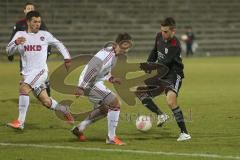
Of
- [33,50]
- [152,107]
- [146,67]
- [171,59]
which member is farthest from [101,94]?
[152,107]

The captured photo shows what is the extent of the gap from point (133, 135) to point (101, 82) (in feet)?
4.40

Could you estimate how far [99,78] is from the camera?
1041 centimetres

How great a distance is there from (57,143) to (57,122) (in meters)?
2.87

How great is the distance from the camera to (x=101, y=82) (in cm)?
1043

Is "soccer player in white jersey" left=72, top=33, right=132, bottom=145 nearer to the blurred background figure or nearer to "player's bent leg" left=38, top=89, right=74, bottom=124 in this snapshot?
"player's bent leg" left=38, top=89, right=74, bottom=124

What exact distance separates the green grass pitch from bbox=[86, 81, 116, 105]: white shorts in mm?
700

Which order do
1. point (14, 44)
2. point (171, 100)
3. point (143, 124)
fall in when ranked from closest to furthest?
point (171, 100), point (14, 44), point (143, 124)

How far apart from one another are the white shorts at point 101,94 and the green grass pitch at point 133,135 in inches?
27.5

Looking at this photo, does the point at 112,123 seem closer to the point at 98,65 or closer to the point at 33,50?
the point at 98,65

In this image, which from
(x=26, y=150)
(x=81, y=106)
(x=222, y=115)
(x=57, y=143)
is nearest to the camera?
(x=26, y=150)

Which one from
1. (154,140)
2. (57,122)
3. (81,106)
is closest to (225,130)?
(154,140)

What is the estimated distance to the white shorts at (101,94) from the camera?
10.2 m

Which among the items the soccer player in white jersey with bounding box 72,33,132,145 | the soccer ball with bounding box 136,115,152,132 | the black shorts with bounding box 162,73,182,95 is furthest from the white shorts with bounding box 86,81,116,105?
the soccer ball with bounding box 136,115,152,132

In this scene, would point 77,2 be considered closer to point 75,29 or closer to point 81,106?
point 75,29
